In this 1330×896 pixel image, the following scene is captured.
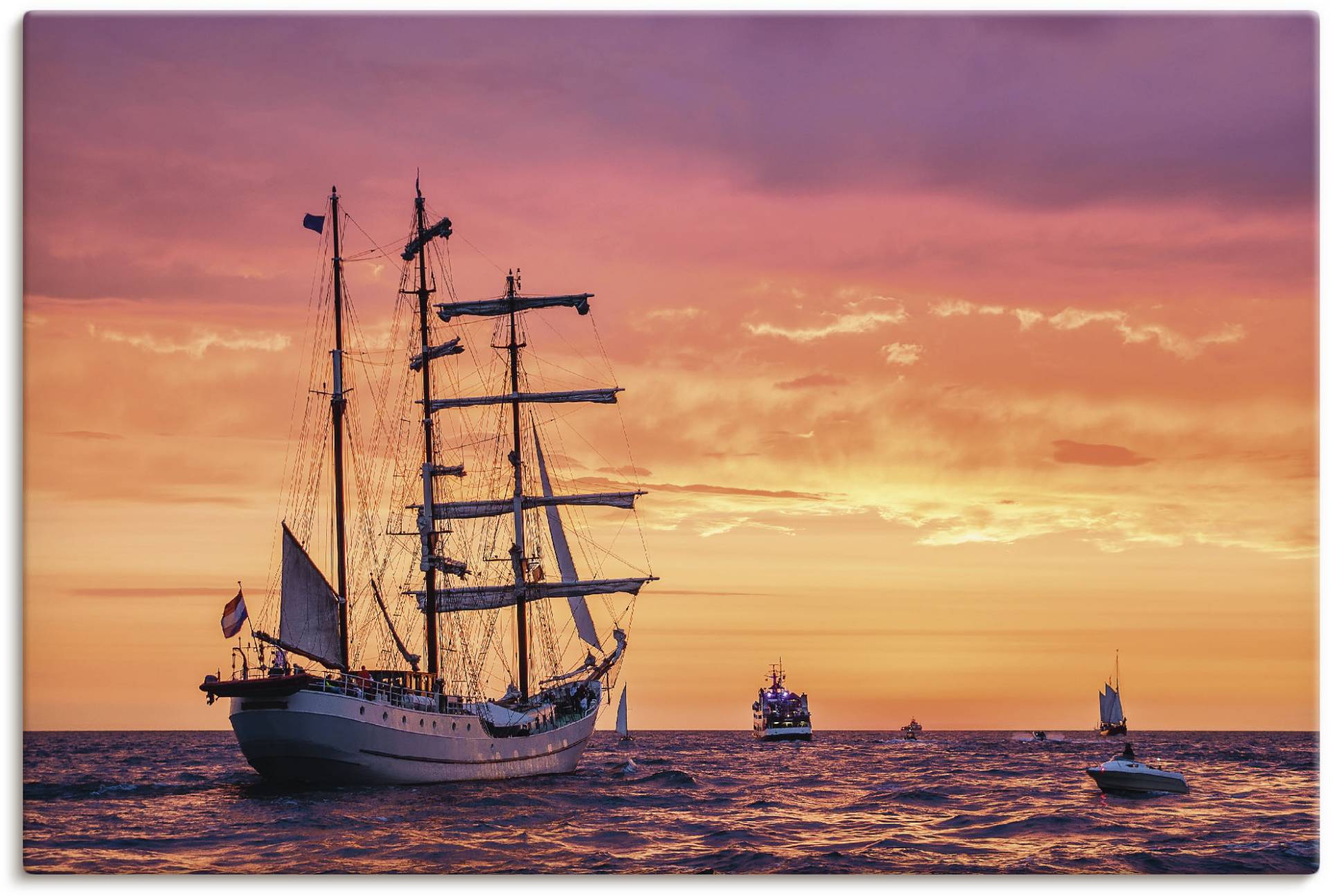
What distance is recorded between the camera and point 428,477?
33344 millimetres

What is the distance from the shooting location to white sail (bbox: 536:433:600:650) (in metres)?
38.0

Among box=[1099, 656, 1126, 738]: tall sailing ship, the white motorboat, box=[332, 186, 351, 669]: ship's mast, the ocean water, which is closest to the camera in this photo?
the ocean water

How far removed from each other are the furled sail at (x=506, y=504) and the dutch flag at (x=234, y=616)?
48.4 ft

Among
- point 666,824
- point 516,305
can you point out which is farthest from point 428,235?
point 666,824

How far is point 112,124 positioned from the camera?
14.6 m

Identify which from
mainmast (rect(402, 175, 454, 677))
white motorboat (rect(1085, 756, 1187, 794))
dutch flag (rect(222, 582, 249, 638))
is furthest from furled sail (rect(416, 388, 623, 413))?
white motorboat (rect(1085, 756, 1187, 794))

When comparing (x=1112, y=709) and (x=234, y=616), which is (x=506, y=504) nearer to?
(x=234, y=616)

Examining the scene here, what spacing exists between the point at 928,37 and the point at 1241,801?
20125 millimetres

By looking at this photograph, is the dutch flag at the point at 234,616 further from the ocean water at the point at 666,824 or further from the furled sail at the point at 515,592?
the furled sail at the point at 515,592

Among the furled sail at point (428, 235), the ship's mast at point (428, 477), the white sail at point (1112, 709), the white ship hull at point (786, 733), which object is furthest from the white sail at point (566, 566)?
the white ship hull at point (786, 733)

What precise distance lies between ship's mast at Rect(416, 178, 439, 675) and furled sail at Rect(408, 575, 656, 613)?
2.77 metres

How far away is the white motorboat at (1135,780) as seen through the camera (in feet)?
97.2

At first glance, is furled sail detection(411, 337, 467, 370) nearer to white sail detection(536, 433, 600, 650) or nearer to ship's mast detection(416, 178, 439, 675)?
ship's mast detection(416, 178, 439, 675)

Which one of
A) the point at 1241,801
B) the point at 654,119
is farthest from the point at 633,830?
the point at 1241,801
